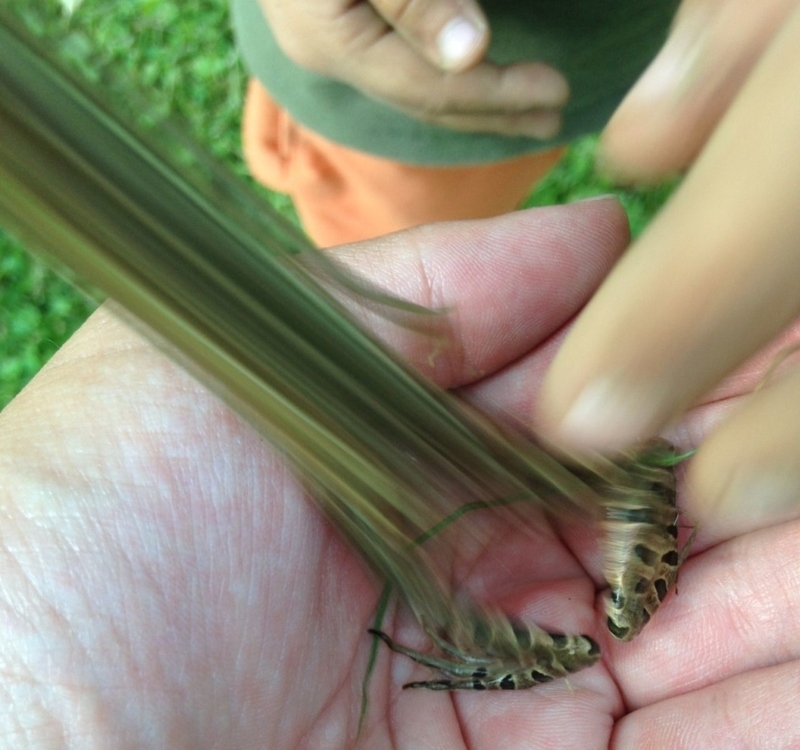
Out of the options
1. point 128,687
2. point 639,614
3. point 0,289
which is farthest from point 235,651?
point 0,289

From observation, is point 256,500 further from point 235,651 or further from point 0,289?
point 0,289

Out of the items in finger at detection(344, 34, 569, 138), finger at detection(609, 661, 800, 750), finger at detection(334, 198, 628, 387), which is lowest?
finger at detection(609, 661, 800, 750)

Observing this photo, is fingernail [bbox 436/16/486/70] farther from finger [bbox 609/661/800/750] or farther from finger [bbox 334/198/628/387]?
finger [bbox 609/661/800/750]

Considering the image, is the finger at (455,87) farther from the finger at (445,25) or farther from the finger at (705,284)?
the finger at (705,284)

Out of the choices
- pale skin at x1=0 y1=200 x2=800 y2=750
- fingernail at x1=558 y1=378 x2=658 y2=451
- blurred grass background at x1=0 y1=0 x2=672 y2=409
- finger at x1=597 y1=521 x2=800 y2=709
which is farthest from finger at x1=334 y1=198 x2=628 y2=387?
blurred grass background at x1=0 y1=0 x2=672 y2=409

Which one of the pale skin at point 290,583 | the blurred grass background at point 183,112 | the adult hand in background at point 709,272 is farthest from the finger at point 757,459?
the blurred grass background at point 183,112

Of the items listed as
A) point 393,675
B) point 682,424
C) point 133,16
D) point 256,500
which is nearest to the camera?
point 256,500
